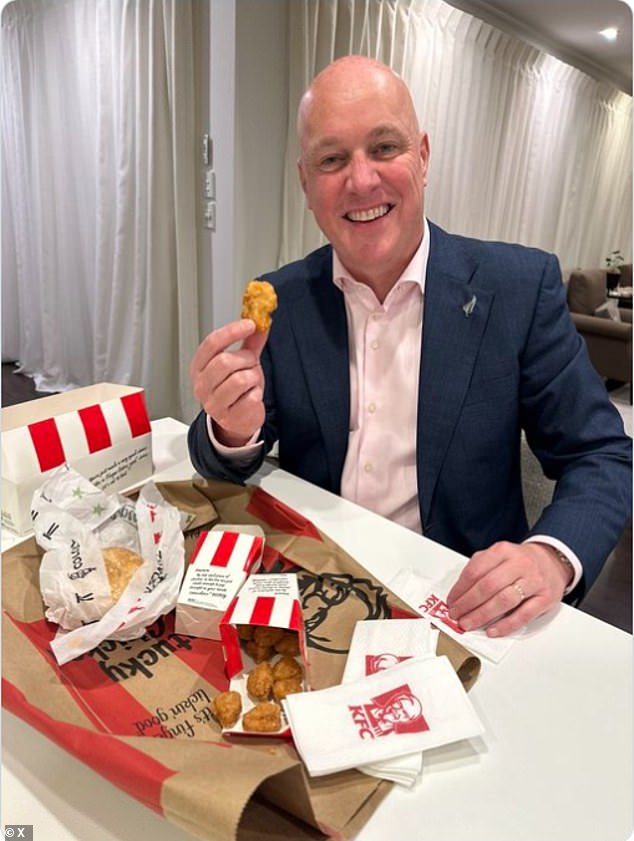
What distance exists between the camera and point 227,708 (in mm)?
689

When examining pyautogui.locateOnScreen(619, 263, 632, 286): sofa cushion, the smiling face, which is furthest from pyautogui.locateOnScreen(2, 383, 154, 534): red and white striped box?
pyautogui.locateOnScreen(619, 263, 632, 286): sofa cushion

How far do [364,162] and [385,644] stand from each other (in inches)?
35.1

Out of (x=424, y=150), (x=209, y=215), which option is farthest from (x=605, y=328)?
(x=424, y=150)

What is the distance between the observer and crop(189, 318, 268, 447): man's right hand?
1007 millimetres

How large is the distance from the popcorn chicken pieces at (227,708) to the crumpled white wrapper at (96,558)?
171mm

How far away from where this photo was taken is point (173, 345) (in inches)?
150

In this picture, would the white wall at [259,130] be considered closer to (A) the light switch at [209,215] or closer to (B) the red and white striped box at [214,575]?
(A) the light switch at [209,215]

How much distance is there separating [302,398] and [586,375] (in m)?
0.58

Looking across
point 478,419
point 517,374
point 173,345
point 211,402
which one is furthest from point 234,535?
point 173,345

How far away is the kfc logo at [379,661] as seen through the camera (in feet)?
2.46

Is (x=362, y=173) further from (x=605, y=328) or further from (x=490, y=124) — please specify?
(x=490, y=124)

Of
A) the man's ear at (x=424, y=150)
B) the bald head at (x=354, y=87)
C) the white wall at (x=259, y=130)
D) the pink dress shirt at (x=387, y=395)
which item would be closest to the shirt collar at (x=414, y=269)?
the pink dress shirt at (x=387, y=395)

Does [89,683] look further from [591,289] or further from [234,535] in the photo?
[591,289]

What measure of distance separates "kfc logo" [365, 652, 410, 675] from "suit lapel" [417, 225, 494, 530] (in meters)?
0.52
